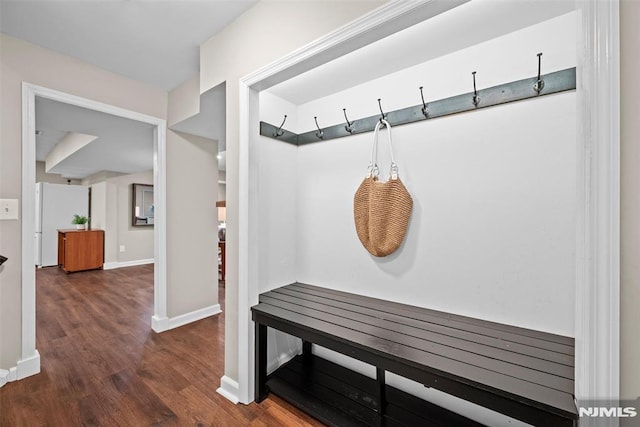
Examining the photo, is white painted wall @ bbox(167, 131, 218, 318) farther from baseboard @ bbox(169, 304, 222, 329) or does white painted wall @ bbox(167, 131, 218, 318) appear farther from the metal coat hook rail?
the metal coat hook rail

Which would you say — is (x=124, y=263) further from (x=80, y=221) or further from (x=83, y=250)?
(x=80, y=221)

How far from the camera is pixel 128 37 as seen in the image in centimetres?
187

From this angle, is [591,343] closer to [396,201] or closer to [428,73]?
[396,201]

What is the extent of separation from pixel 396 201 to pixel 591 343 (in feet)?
3.23

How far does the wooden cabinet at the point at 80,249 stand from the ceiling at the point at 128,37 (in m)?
3.42

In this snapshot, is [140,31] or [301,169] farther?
[301,169]

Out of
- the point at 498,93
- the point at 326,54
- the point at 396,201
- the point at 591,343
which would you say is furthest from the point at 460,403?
the point at 326,54

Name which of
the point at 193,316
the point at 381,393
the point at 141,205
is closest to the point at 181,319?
the point at 193,316

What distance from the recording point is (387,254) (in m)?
1.66

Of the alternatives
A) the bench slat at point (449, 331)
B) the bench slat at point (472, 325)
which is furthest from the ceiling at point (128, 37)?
the bench slat at point (472, 325)

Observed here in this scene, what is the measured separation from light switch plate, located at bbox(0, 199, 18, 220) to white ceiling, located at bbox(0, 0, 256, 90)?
1.09 m

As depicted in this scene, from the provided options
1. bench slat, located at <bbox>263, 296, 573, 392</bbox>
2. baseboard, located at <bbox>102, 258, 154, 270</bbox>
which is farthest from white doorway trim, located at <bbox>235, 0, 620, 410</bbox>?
baseboard, located at <bbox>102, 258, 154, 270</bbox>

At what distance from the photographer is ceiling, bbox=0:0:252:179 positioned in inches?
63.0

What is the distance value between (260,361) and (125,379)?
1042 mm
